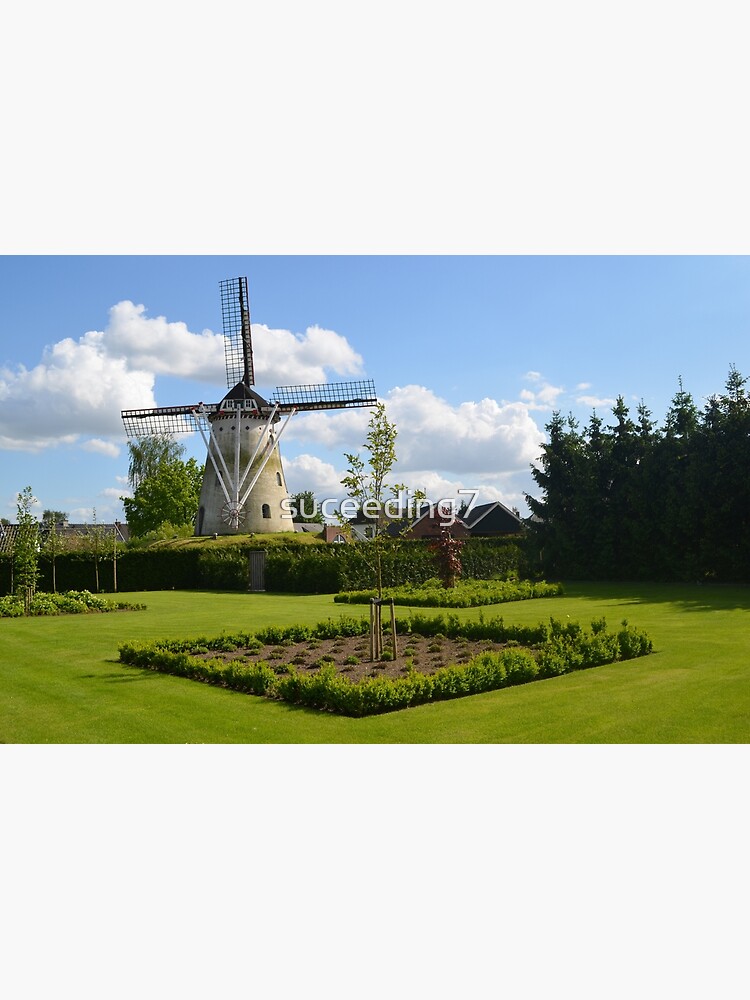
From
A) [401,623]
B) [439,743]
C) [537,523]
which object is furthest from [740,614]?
[537,523]

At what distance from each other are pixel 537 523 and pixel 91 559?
64.0 feet

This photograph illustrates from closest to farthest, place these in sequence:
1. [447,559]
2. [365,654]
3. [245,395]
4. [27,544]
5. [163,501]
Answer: [365,654] → [27,544] → [447,559] → [245,395] → [163,501]

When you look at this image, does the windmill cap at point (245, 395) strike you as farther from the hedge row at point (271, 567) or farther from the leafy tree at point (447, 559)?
the leafy tree at point (447, 559)

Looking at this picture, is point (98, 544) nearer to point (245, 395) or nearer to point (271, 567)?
point (271, 567)

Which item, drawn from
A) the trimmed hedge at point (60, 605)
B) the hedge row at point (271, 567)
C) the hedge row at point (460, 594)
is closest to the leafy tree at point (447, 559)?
the hedge row at point (460, 594)

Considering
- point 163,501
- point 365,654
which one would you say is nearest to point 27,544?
point 365,654

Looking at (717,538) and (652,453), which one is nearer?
(717,538)

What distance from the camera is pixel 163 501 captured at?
6031 centimetres

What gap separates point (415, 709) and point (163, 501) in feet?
174

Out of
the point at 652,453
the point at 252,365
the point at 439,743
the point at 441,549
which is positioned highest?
the point at 252,365

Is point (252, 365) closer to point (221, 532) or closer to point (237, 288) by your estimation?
point (237, 288)

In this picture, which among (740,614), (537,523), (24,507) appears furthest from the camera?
(537,523)

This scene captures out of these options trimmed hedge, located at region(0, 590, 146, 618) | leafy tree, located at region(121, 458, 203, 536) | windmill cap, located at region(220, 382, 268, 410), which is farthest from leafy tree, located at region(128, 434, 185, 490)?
trimmed hedge, located at region(0, 590, 146, 618)

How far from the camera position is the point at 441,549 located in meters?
28.8
